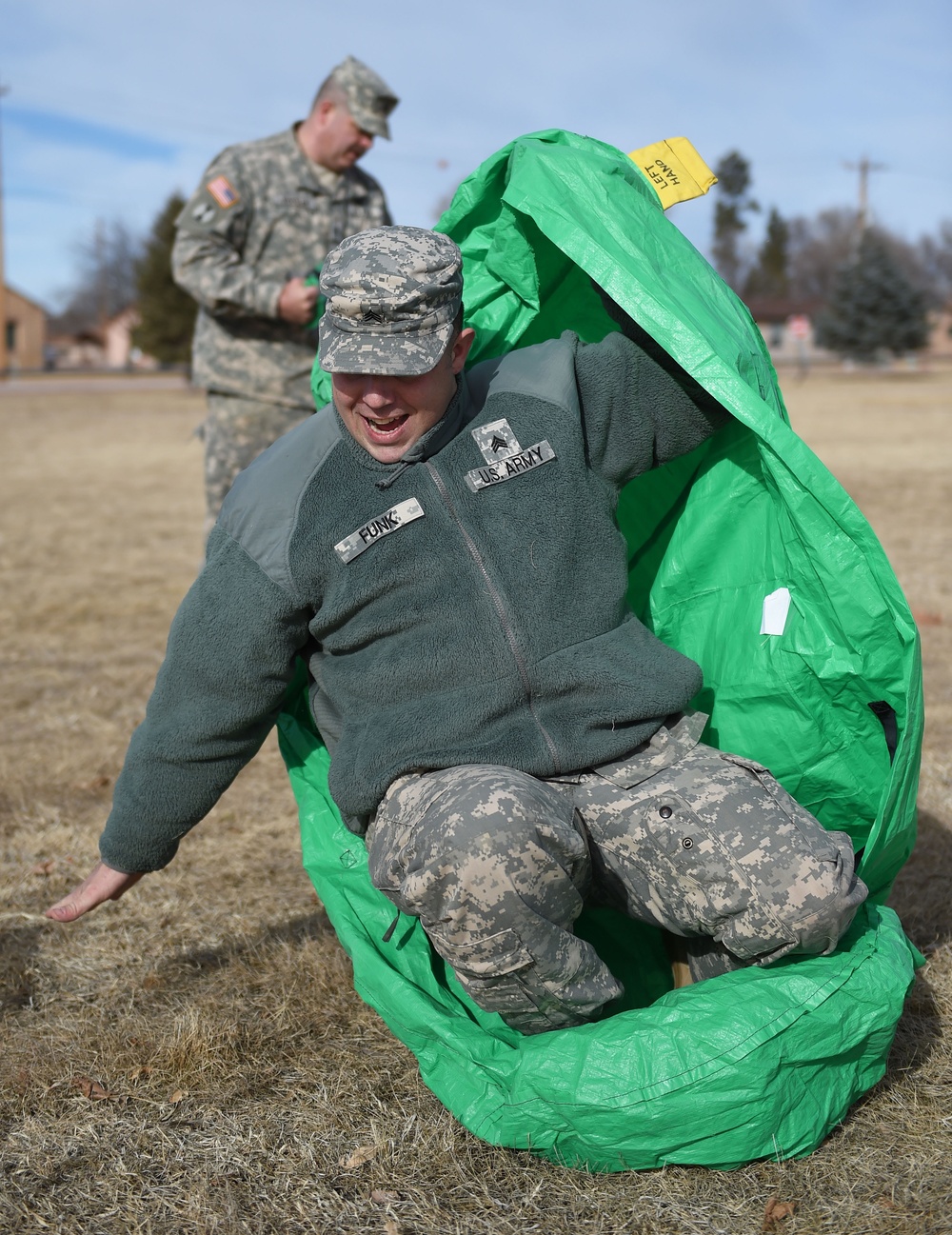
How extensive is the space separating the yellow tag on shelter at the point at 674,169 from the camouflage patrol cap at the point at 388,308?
0.73 m

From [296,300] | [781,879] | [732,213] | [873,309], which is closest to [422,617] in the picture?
[781,879]

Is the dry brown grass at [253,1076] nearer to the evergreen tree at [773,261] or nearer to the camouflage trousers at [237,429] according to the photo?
the camouflage trousers at [237,429]

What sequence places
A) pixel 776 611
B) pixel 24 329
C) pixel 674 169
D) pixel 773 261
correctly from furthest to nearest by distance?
A: pixel 24 329 → pixel 773 261 → pixel 674 169 → pixel 776 611

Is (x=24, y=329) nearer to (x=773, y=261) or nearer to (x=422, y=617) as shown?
(x=773, y=261)

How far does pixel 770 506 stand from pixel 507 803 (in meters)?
1.00

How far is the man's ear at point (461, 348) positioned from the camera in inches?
97.1

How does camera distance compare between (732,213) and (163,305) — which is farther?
(163,305)

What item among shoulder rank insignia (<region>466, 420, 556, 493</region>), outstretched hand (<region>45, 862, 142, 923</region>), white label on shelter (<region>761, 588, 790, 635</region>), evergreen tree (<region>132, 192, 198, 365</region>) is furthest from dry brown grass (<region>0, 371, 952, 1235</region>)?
evergreen tree (<region>132, 192, 198, 365</region>)

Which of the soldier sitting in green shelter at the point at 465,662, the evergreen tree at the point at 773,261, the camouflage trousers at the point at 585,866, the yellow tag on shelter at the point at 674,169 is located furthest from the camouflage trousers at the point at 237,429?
the evergreen tree at the point at 773,261

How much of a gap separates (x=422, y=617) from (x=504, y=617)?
0.51 feet

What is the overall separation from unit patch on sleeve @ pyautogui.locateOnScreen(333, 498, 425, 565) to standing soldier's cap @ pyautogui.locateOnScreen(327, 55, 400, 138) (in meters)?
2.92

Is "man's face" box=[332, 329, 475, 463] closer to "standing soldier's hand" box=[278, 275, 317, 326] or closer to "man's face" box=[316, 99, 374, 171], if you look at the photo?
"standing soldier's hand" box=[278, 275, 317, 326]

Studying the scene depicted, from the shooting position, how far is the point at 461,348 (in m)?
2.49

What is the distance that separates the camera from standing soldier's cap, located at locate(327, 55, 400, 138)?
15.4 feet
